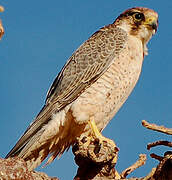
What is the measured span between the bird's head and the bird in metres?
0.01

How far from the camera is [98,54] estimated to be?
21.9 ft

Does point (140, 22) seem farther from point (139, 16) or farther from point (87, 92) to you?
point (87, 92)

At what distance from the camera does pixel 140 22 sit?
6.95m

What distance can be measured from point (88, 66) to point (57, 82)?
19.9 inches

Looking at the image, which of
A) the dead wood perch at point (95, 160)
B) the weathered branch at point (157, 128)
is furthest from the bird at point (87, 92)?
the weathered branch at point (157, 128)

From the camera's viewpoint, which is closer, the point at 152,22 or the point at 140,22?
the point at 152,22

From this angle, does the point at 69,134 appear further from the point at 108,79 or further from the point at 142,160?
the point at 142,160

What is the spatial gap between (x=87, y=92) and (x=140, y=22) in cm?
157

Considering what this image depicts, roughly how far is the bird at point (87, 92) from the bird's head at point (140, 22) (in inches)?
0.6

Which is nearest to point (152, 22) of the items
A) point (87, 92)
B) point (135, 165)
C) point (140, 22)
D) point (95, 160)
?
point (140, 22)

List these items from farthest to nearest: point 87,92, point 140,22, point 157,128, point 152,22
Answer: point 140,22 < point 152,22 < point 87,92 < point 157,128

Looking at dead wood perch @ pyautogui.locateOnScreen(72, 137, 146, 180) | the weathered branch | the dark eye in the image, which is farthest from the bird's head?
the weathered branch

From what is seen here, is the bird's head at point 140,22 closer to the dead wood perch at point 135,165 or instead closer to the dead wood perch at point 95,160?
the dead wood perch at point 135,165

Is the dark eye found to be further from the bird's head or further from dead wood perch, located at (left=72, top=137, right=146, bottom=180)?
dead wood perch, located at (left=72, top=137, right=146, bottom=180)
